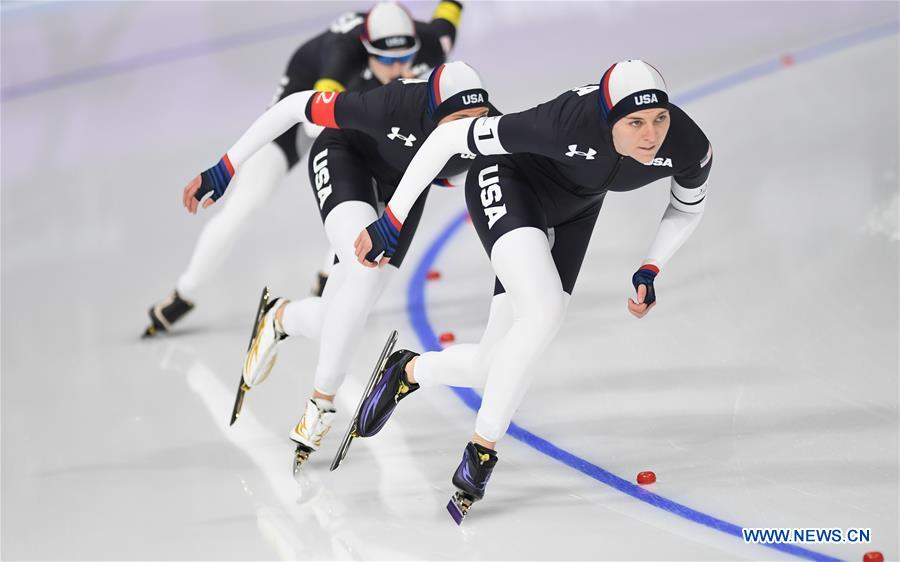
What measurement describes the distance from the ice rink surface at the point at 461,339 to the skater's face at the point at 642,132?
111cm

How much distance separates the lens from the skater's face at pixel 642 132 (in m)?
3.43

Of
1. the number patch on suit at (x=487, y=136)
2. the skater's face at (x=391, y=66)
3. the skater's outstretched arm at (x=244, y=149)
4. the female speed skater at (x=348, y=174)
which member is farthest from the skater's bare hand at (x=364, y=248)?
the skater's face at (x=391, y=66)

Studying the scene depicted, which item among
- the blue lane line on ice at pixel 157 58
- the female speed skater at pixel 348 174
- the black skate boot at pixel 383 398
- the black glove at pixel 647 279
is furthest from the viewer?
the blue lane line on ice at pixel 157 58

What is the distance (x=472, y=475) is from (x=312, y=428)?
74 centimetres

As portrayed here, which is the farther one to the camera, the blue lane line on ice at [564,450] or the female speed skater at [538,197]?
the blue lane line on ice at [564,450]

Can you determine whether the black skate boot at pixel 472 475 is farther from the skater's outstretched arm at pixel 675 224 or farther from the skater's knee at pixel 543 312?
the skater's outstretched arm at pixel 675 224

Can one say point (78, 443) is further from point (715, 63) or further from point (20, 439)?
point (715, 63)

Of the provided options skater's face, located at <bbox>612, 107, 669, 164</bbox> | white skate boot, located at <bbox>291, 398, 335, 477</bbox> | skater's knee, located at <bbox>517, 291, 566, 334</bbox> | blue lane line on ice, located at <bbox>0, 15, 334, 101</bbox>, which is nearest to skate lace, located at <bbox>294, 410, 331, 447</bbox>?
white skate boot, located at <bbox>291, 398, 335, 477</bbox>

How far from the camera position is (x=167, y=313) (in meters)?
5.70

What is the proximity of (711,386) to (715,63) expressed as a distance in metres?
5.80

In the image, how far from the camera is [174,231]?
7.08m

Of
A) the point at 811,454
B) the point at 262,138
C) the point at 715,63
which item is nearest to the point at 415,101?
A: the point at 262,138

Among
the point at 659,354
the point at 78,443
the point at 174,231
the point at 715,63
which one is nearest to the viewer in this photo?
the point at 78,443

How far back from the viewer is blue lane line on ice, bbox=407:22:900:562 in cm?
364
